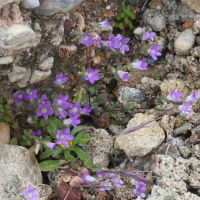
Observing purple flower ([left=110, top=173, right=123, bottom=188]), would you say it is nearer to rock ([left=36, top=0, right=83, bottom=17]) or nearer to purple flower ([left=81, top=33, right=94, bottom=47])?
purple flower ([left=81, top=33, right=94, bottom=47])

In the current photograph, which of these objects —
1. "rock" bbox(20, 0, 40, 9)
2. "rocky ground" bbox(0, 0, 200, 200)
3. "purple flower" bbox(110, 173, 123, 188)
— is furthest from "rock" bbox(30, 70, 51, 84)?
"purple flower" bbox(110, 173, 123, 188)

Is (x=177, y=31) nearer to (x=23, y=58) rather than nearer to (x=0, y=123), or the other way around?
(x=23, y=58)

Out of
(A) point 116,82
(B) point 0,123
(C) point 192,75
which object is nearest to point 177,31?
(C) point 192,75

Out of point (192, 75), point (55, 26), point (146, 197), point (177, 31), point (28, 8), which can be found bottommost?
point (146, 197)

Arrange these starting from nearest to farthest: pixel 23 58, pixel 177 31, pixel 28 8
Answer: pixel 28 8
pixel 23 58
pixel 177 31

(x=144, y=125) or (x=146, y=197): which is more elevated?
(x=144, y=125)

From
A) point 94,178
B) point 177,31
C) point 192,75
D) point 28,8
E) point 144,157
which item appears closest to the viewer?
point 28,8

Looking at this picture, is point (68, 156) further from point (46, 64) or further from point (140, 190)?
point (46, 64)
